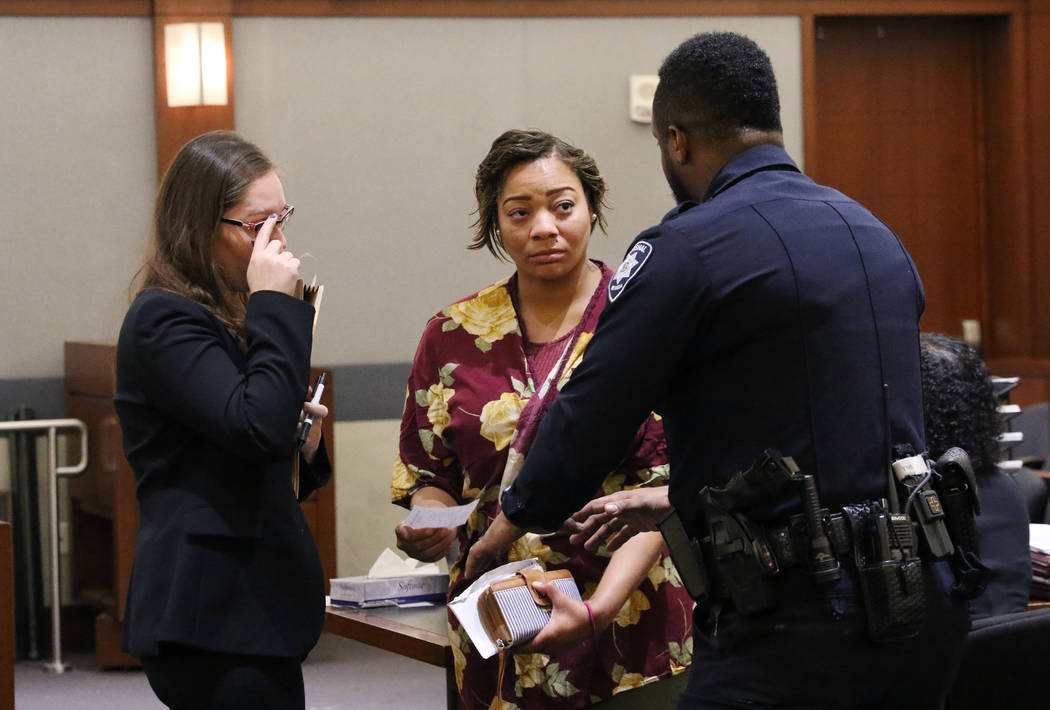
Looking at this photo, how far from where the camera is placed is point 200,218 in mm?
1914

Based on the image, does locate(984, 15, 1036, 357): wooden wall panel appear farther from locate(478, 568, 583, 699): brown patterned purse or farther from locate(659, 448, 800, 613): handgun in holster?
locate(659, 448, 800, 613): handgun in holster

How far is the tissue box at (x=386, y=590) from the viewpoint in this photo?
2562 millimetres

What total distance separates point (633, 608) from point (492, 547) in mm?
263

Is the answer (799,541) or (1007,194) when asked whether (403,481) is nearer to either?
(799,541)

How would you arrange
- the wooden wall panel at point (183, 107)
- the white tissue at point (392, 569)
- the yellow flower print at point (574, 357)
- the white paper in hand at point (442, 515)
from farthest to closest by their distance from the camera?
the wooden wall panel at point (183, 107)
the white tissue at point (392, 569)
the yellow flower print at point (574, 357)
the white paper in hand at point (442, 515)

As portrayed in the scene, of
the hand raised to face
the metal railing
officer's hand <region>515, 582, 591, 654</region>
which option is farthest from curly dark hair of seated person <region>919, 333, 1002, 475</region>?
the metal railing

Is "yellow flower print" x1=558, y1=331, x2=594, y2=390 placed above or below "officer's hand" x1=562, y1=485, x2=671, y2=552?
above

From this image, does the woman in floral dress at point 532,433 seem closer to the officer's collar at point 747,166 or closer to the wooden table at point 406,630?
the wooden table at point 406,630

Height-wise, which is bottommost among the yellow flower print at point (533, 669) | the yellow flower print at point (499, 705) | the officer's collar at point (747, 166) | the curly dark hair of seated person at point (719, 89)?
the yellow flower print at point (499, 705)

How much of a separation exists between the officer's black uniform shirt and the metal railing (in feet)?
12.4

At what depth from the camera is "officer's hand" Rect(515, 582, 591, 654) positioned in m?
2.02

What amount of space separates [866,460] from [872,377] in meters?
0.10

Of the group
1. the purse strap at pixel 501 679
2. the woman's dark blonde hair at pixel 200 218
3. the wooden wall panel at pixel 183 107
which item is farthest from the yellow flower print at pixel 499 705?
the wooden wall panel at pixel 183 107

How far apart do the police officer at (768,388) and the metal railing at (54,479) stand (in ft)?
12.3
